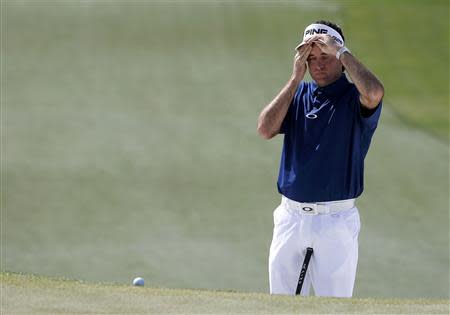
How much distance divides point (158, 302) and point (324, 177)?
146 centimetres

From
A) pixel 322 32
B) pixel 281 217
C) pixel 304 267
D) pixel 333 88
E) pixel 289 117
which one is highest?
pixel 322 32

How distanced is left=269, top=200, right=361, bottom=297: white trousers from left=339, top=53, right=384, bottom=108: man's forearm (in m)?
0.51

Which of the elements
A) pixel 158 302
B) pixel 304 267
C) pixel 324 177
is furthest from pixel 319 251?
pixel 158 302

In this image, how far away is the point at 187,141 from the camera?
10.6 m

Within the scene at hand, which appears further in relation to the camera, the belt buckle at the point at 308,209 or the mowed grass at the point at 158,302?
the belt buckle at the point at 308,209

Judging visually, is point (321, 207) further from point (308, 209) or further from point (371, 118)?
point (371, 118)

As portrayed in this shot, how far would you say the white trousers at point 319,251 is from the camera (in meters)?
4.92

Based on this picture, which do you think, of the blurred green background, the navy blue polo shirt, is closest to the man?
the navy blue polo shirt

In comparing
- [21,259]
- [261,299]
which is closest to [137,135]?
[21,259]

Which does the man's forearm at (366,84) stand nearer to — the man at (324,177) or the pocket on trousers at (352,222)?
the man at (324,177)

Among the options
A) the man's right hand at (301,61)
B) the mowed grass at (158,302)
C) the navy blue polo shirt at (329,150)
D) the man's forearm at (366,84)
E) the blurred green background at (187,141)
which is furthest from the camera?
the blurred green background at (187,141)

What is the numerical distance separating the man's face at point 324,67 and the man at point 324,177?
29 mm

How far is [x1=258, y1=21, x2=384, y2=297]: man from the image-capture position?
4918mm

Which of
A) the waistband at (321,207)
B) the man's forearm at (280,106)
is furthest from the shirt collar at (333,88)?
the waistband at (321,207)
